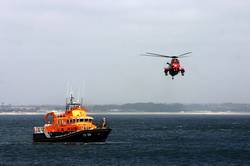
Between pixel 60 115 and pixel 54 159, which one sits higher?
pixel 60 115

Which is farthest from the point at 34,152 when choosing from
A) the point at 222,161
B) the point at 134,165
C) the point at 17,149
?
the point at 222,161

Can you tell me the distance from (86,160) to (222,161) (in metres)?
21.0

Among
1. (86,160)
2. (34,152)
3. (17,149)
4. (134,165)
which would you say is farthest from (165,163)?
(17,149)

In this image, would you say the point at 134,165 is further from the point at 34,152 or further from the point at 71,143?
the point at 71,143

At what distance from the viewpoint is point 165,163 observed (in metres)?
89.2

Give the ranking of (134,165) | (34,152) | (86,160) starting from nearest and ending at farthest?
(134,165)
(86,160)
(34,152)

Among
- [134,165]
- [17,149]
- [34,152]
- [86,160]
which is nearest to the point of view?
[134,165]

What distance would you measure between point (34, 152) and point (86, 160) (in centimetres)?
1695

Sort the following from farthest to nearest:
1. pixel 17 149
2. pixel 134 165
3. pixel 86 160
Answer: pixel 17 149, pixel 86 160, pixel 134 165

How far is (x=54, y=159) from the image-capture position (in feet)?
308

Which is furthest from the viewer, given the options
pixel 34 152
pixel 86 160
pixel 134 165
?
pixel 34 152

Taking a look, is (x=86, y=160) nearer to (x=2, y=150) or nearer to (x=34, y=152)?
(x=34, y=152)

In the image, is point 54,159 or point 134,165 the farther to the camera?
point 54,159

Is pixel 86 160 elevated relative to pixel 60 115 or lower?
lower
